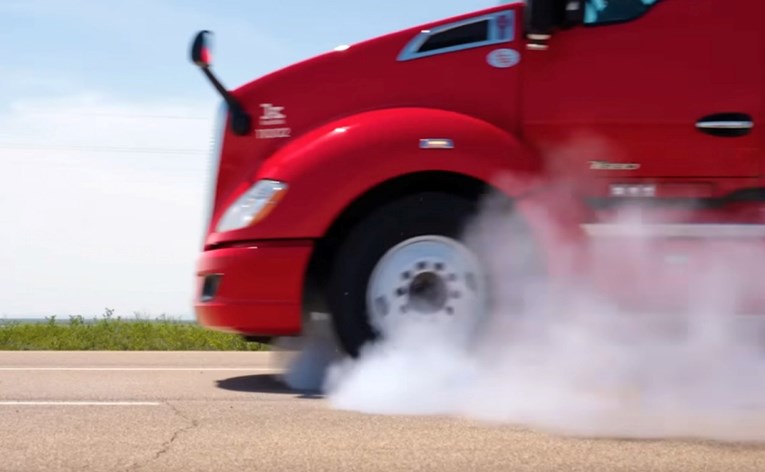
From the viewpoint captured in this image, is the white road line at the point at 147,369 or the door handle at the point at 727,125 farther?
the white road line at the point at 147,369

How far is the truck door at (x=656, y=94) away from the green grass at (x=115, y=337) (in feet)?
17.0

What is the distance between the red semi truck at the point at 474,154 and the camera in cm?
557

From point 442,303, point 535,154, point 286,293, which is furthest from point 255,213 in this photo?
point 535,154

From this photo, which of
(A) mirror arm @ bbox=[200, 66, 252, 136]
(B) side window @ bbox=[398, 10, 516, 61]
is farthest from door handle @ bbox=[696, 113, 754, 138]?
(A) mirror arm @ bbox=[200, 66, 252, 136]

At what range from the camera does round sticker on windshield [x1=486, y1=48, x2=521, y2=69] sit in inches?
230

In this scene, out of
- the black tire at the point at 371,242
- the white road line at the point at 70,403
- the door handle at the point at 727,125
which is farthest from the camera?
the door handle at the point at 727,125

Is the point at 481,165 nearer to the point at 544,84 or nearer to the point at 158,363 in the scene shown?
the point at 544,84

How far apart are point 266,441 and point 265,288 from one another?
1422 millimetres

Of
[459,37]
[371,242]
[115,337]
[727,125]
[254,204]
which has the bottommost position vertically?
[115,337]

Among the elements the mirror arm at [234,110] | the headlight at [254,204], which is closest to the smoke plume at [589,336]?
the headlight at [254,204]

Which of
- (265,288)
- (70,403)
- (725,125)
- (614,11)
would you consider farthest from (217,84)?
(725,125)

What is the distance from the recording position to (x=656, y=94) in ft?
18.8

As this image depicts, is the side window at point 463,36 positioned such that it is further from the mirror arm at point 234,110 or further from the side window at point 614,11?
the mirror arm at point 234,110

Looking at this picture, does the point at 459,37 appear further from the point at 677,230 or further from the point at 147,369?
the point at 147,369
